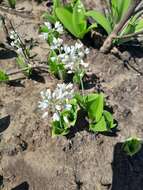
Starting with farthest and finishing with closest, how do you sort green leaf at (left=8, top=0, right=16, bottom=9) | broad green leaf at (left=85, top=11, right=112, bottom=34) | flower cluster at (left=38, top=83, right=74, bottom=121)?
green leaf at (left=8, top=0, right=16, bottom=9), broad green leaf at (left=85, top=11, right=112, bottom=34), flower cluster at (left=38, top=83, right=74, bottom=121)

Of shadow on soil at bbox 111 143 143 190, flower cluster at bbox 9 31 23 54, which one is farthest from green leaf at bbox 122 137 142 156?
flower cluster at bbox 9 31 23 54

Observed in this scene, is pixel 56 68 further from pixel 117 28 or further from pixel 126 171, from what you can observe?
pixel 126 171

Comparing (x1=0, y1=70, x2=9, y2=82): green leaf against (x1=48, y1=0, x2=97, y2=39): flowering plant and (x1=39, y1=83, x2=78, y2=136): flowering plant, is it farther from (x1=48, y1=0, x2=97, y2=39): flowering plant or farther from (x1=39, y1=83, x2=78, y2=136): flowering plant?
(x1=48, y1=0, x2=97, y2=39): flowering plant

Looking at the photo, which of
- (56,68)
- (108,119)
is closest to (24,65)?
(56,68)

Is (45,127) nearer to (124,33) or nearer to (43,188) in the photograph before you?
(43,188)

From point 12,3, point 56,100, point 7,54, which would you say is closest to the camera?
point 56,100

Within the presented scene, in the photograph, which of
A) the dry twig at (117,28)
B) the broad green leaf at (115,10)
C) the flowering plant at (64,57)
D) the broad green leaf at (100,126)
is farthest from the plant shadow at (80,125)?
the broad green leaf at (115,10)
